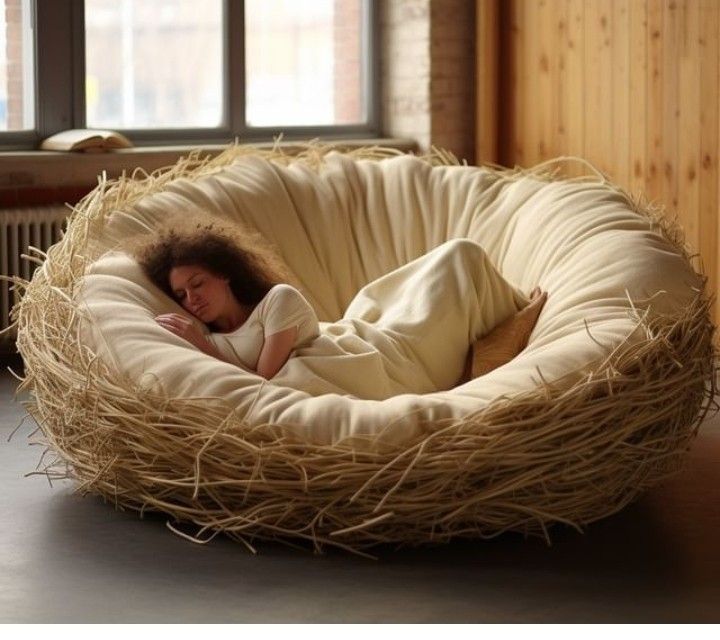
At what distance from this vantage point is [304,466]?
2.74 m

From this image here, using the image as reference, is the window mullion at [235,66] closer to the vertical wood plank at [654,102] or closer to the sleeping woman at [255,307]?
the vertical wood plank at [654,102]

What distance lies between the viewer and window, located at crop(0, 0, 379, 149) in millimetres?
5473

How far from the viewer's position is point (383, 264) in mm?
3969

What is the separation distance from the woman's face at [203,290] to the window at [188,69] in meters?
2.35

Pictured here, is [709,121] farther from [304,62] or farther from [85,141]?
[85,141]

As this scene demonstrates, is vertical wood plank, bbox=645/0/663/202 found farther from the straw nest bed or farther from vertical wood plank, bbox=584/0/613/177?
the straw nest bed

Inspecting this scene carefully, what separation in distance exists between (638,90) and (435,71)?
96 cm

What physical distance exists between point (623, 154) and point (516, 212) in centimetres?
157

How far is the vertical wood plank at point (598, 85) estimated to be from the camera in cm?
545

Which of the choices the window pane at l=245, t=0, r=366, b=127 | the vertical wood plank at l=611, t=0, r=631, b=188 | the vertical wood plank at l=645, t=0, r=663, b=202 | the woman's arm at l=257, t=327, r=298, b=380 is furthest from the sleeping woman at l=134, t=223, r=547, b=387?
the window pane at l=245, t=0, r=366, b=127

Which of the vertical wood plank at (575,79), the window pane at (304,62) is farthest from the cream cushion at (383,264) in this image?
the window pane at (304,62)

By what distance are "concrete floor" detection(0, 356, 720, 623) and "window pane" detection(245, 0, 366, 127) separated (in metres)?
3.23

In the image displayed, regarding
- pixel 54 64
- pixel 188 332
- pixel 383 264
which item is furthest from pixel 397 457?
pixel 54 64

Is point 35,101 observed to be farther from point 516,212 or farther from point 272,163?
point 516,212
